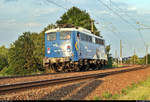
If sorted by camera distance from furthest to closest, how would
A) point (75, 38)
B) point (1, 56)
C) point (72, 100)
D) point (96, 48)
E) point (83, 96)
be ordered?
1. point (1, 56)
2. point (96, 48)
3. point (75, 38)
4. point (83, 96)
5. point (72, 100)

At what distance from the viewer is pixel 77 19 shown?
2287 inches

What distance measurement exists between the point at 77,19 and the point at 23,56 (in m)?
16.0

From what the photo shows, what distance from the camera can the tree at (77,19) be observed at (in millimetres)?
56906

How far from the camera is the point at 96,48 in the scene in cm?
2855

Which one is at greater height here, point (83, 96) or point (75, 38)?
point (75, 38)

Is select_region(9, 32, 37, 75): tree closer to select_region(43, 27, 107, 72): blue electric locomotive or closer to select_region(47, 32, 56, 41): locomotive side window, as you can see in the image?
select_region(43, 27, 107, 72): blue electric locomotive

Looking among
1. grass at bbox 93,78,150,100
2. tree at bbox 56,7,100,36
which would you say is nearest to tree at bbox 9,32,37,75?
tree at bbox 56,7,100,36

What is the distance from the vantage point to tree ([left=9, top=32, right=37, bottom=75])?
164 feet

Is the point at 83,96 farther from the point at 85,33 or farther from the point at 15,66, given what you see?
the point at 15,66

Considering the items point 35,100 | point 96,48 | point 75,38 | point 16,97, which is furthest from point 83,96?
point 96,48

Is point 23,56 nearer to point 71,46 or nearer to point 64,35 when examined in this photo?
point 64,35

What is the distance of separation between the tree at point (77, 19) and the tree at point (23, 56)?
10423mm

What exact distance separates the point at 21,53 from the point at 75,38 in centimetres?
3259

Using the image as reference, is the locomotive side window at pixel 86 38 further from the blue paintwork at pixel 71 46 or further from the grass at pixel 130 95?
the grass at pixel 130 95
